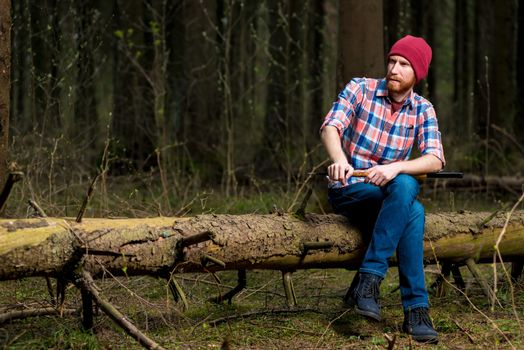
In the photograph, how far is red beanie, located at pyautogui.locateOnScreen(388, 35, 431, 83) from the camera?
449 cm

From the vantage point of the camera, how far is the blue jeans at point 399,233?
14.0ft

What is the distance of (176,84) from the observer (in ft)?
38.5

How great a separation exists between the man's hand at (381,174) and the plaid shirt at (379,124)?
0.30 m

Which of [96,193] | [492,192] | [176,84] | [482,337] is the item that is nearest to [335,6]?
[176,84]

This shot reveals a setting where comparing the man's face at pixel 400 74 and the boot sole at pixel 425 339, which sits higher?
the man's face at pixel 400 74

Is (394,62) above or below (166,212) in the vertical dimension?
above

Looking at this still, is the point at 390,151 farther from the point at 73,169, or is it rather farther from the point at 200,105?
the point at 200,105

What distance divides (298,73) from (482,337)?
10.0 m

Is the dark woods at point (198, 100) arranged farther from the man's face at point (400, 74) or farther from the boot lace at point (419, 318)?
the boot lace at point (419, 318)

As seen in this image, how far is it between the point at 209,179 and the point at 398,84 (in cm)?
626

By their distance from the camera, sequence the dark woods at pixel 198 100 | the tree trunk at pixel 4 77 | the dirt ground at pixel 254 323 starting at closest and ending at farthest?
the dirt ground at pixel 254 323 < the tree trunk at pixel 4 77 < the dark woods at pixel 198 100

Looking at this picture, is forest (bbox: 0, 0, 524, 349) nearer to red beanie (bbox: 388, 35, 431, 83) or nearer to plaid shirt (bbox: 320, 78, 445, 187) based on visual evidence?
plaid shirt (bbox: 320, 78, 445, 187)

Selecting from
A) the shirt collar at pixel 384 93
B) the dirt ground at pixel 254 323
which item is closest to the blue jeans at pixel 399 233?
the dirt ground at pixel 254 323

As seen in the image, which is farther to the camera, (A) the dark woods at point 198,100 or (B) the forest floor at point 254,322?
(A) the dark woods at point 198,100
